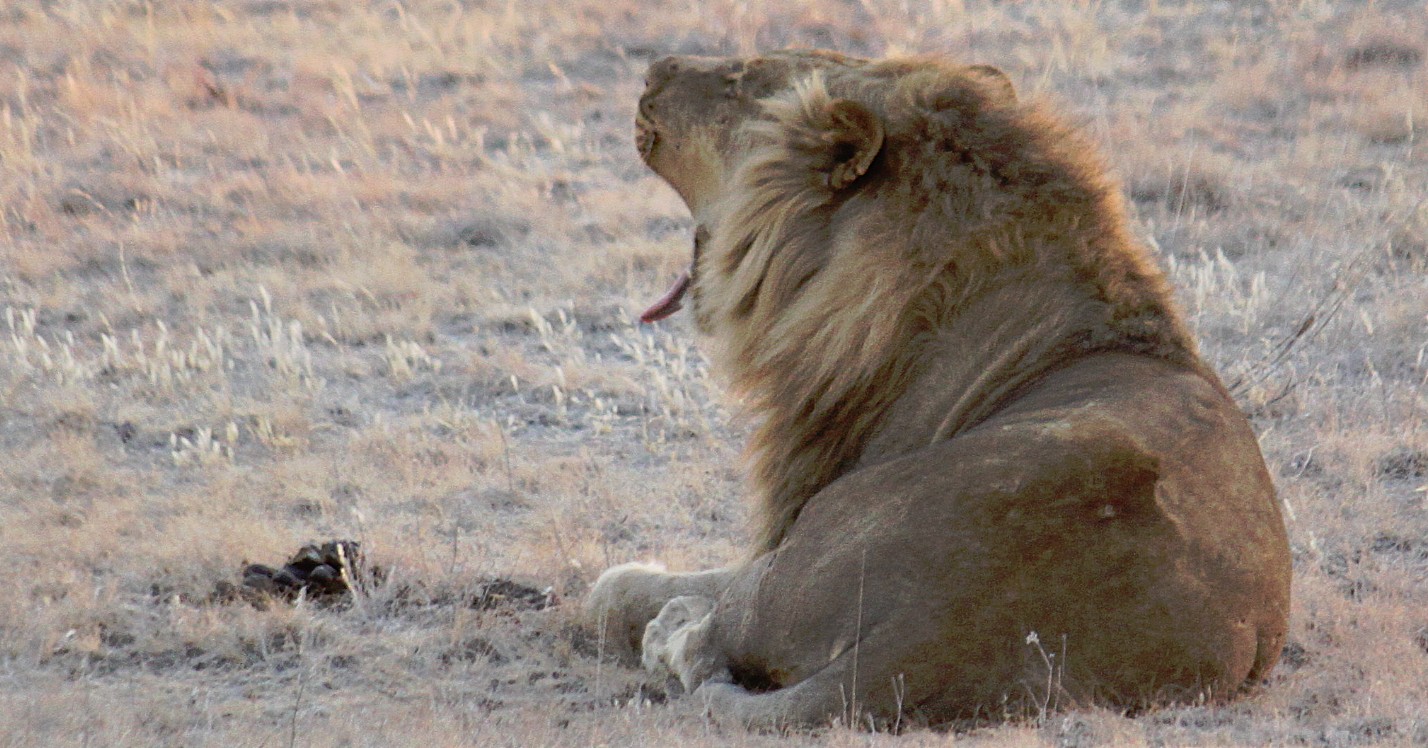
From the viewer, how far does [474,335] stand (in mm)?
8281

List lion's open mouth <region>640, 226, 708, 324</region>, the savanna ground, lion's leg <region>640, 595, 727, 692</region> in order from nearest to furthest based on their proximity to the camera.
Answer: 1. lion's leg <region>640, 595, 727, 692</region>
2. the savanna ground
3. lion's open mouth <region>640, 226, 708, 324</region>

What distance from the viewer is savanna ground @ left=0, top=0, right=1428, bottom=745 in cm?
414

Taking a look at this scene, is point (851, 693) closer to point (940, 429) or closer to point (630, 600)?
point (940, 429)

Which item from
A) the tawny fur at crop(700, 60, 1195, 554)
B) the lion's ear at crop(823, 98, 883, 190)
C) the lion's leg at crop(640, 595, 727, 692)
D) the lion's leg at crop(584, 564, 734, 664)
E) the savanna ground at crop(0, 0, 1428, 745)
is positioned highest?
the lion's ear at crop(823, 98, 883, 190)

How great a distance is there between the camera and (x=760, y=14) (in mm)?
14617

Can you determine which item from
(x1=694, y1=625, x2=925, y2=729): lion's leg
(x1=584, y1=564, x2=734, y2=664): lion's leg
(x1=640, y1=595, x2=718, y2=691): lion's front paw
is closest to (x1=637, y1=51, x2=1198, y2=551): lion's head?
(x1=640, y1=595, x2=718, y2=691): lion's front paw

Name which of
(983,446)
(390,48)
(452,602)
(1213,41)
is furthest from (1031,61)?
(983,446)

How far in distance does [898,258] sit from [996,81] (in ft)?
1.94

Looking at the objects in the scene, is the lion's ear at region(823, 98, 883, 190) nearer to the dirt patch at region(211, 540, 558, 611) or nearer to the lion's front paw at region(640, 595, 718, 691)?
the lion's front paw at region(640, 595, 718, 691)

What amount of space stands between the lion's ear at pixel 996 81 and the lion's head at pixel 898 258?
1cm

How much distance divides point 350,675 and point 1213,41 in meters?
10.7

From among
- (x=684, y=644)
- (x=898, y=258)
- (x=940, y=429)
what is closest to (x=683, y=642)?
(x=684, y=644)

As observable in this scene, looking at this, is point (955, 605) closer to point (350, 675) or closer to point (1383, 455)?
point (350, 675)

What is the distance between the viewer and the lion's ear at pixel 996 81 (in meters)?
3.96
